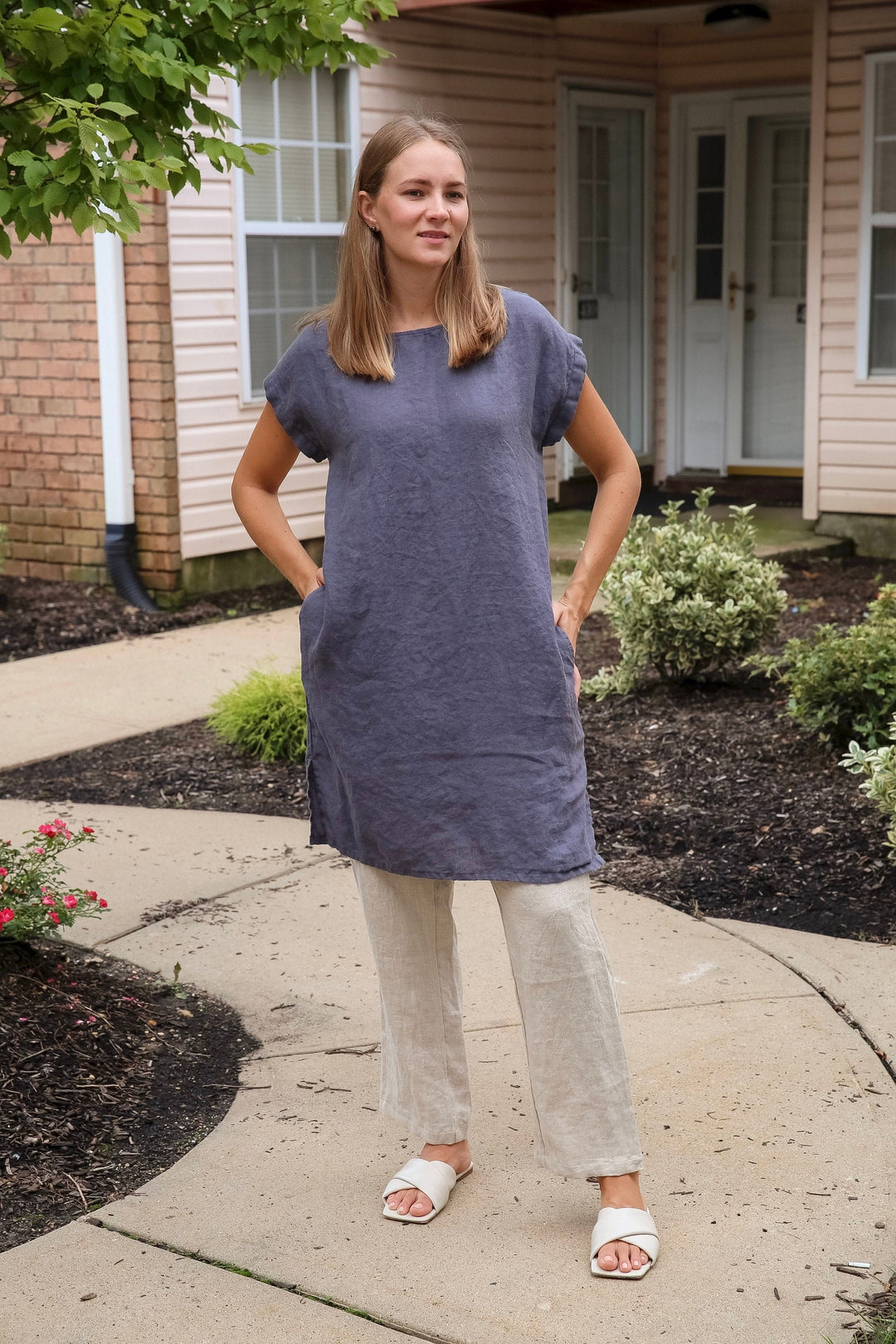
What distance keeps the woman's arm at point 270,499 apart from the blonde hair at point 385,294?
237 mm

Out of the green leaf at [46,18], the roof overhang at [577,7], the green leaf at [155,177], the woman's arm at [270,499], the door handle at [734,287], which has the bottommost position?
the woman's arm at [270,499]

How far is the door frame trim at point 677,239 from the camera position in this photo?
1110cm

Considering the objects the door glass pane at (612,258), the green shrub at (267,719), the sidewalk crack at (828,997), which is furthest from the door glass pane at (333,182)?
the sidewalk crack at (828,997)

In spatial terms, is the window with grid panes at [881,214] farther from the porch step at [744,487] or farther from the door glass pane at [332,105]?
the door glass pane at [332,105]

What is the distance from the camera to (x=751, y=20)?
31.4 ft

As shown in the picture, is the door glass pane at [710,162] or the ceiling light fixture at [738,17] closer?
the ceiling light fixture at [738,17]

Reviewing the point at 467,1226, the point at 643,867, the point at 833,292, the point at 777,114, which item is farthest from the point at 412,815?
the point at 777,114

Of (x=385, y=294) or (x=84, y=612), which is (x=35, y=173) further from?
(x=84, y=612)

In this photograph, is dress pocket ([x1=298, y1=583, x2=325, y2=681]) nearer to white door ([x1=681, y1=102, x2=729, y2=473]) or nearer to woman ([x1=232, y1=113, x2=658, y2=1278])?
woman ([x1=232, y1=113, x2=658, y2=1278])

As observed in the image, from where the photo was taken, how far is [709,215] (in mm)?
11430

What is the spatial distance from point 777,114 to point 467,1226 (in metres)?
9.86

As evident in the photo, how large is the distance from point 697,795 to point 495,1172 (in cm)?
233

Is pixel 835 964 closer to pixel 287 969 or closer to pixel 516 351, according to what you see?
pixel 287 969

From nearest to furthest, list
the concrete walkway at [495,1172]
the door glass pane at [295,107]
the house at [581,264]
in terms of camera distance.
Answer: the concrete walkway at [495,1172] < the house at [581,264] < the door glass pane at [295,107]
